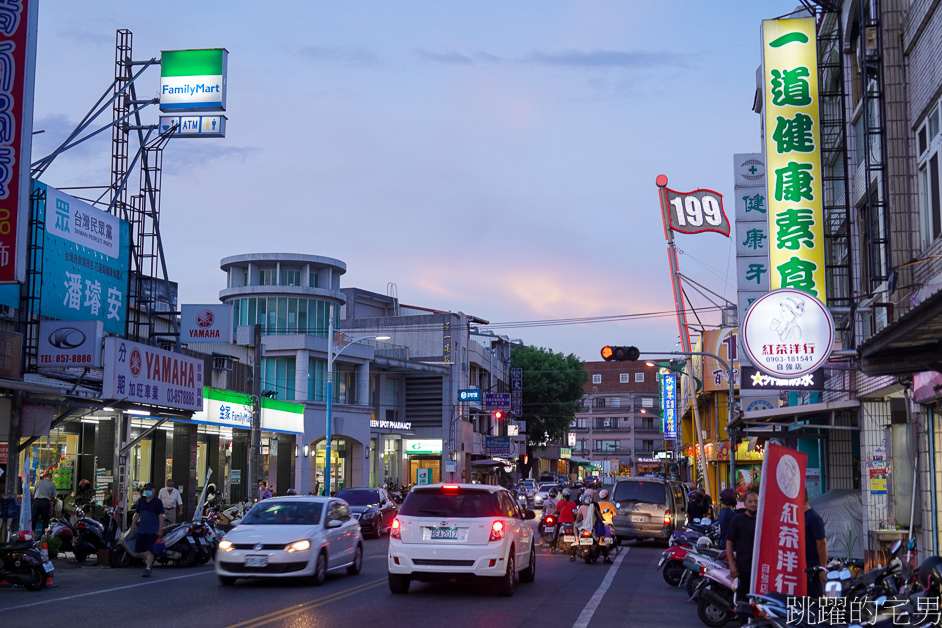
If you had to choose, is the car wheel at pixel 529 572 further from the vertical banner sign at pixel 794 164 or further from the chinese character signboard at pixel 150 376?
the chinese character signboard at pixel 150 376

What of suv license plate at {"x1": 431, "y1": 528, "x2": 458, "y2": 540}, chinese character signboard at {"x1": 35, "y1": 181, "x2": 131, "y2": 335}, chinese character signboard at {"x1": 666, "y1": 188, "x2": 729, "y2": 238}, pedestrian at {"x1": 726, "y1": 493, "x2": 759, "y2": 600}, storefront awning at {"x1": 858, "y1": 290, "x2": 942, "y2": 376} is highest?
chinese character signboard at {"x1": 666, "y1": 188, "x2": 729, "y2": 238}

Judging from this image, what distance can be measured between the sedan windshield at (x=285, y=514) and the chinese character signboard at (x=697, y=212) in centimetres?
2716

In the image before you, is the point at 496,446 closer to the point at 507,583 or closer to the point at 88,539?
the point at 88,539

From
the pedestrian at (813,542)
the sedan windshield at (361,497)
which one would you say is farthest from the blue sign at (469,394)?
the pedestrian at (813,542)

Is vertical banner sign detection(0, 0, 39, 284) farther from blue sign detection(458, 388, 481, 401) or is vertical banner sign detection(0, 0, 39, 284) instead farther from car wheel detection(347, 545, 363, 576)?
blue sign detection(458, 388, 481, 401)

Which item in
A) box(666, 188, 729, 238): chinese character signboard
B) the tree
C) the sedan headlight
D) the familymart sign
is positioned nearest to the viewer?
the sedan headlight

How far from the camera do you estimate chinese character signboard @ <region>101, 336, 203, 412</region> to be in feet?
75.2

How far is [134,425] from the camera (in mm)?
30672

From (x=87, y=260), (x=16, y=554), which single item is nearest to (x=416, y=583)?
(x=16, y=554)

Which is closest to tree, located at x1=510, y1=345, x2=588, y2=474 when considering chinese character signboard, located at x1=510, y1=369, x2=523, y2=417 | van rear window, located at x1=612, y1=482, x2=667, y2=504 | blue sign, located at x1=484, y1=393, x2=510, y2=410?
chinese character signboard, located at x1=510, y1=369, x2=523, y2=417

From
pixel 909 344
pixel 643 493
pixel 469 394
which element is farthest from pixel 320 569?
pixel 469 394

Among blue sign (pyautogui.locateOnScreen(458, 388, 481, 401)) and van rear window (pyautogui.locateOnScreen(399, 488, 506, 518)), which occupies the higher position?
blue sign (pyautogui.locateOnScreen(458, 388, 481, 401))

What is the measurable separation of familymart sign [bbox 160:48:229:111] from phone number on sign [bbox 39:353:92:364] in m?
10.7

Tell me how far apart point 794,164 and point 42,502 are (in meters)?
18.4
